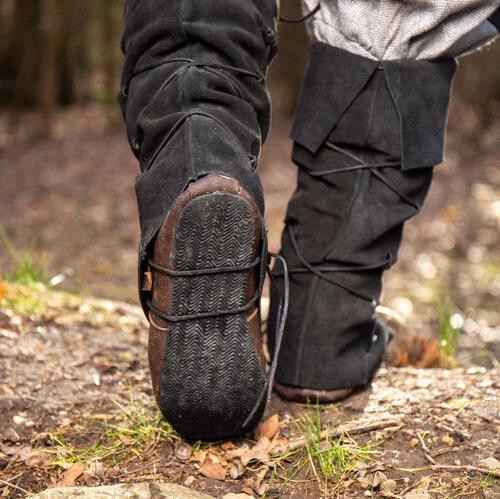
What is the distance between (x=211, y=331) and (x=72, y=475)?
1.24ft

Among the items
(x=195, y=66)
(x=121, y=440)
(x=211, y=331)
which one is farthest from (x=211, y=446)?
(x=195, y=66)

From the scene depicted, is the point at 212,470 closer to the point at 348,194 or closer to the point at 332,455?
the point at 332,455

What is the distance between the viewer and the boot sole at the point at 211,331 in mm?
1309

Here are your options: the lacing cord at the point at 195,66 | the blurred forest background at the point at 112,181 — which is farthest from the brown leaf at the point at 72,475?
the blurred forest background at the point at 112,181

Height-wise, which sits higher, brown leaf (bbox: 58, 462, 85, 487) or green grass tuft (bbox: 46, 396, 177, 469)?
brown leaf (bbox: 58, 462, 85, 487)

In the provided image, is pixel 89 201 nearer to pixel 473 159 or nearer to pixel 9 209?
pixel 9 209

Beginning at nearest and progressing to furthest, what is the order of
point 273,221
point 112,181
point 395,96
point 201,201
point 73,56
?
1. point 201,201
2. point 395,96
3. point 273,221
4. point 112,181
5. point 73,56

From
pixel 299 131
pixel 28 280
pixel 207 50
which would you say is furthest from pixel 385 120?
pixel 28 280

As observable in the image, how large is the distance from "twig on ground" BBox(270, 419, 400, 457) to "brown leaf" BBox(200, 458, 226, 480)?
107 millimetres

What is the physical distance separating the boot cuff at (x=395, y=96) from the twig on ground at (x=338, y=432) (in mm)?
556

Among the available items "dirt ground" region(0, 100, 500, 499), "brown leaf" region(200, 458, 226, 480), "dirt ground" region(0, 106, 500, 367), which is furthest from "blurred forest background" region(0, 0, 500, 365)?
"brown leaf" region(200, 458, 226, 480)

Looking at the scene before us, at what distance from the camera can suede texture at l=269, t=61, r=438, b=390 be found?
1661 mm

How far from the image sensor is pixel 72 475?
140 cm

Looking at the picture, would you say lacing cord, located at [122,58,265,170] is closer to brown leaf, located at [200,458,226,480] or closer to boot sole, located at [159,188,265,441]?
boot sole, located at [159,188,265,441]
